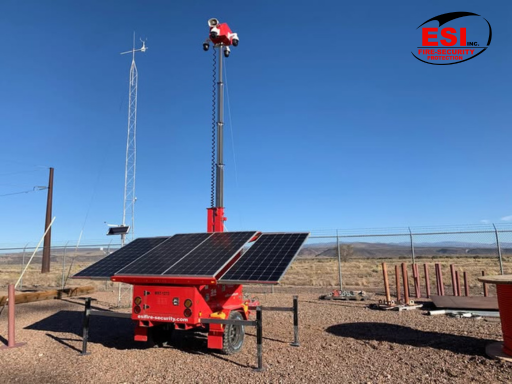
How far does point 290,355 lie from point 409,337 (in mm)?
2593

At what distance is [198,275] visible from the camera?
565 centimetres

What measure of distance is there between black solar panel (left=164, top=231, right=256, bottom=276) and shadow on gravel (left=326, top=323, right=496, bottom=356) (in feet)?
9.88

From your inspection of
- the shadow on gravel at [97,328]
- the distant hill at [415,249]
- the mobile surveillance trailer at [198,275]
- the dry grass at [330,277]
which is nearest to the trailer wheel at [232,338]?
the mobile surveillance trailer at [198,275]

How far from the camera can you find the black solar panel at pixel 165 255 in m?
6.27

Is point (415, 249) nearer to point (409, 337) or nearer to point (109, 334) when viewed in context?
point (409, 337)

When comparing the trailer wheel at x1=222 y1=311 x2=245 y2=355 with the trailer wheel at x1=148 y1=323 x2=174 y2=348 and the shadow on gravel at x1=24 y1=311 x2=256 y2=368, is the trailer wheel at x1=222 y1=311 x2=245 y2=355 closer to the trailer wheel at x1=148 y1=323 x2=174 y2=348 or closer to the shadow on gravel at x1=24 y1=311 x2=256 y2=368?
the shadow on gravel at x1=24 y1=311 x2=256 y2=368

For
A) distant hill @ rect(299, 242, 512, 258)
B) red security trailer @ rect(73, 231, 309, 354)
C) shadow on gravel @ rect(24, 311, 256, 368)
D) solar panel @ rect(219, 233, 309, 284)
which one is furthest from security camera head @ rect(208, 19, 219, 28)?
shadow on gravel @ rect(24, 311, 256, 368)

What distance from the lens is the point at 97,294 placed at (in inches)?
631

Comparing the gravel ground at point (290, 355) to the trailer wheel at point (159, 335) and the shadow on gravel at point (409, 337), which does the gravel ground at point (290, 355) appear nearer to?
the shadow on gravel at point (409, 337)

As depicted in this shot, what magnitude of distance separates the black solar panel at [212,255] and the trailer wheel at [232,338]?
1170mm

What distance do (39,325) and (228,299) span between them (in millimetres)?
5678

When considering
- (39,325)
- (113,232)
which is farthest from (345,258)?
(39,325)

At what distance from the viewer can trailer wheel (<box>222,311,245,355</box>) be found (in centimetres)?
618

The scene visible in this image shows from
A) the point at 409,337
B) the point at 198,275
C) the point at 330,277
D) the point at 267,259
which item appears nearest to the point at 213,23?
the point at 267,259
